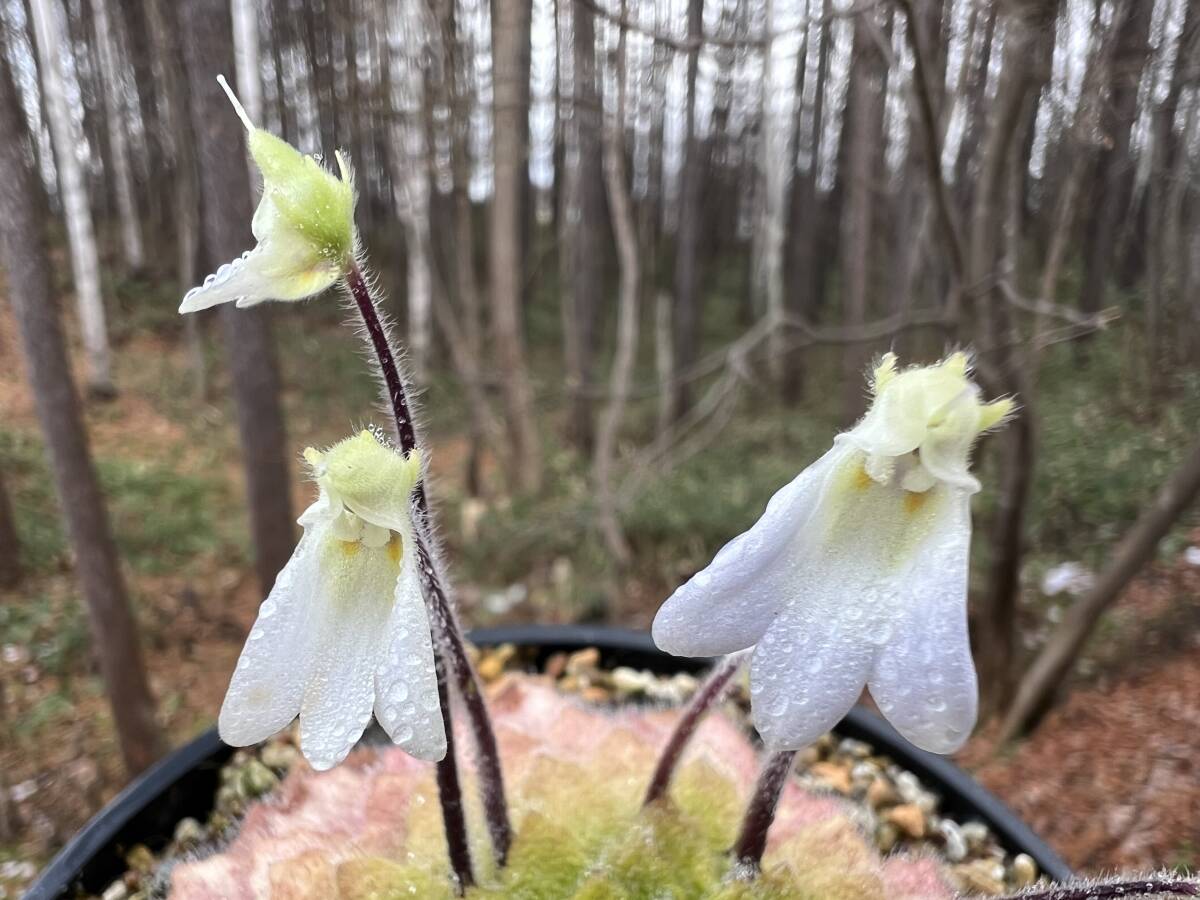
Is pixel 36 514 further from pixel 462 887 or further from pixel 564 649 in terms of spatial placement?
pixel 462 887

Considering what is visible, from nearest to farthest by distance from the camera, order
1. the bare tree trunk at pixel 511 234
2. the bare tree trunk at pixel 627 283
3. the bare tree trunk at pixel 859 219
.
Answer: the bare tree trunk at pixel 627 283 → the bare tree trunk at pixel 511 234 → the bare tree trunk at pixel 859 219

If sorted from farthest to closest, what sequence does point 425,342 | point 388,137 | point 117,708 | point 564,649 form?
point 425,342 < point 388,137 < point 117,708 < point 564,649

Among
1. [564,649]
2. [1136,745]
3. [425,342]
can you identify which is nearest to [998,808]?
[1136,745]

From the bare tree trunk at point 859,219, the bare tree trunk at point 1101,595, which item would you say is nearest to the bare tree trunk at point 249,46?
the bare tree trunk at point 859,219

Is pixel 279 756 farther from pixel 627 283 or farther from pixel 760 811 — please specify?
pixel 627 283

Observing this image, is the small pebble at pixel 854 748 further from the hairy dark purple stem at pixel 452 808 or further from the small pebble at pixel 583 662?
the hairy dark purple stem at pixel 452 808

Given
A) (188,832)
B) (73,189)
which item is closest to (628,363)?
(188,832)

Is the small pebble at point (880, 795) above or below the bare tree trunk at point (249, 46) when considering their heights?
below

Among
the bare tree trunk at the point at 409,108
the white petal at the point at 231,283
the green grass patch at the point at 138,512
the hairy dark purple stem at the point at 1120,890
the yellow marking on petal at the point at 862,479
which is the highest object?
the bare tree trunk at the point at 409,108
